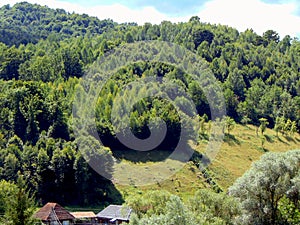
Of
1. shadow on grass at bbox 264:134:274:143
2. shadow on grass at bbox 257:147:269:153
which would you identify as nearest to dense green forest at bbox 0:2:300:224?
shadow on grass at bbox 264:134:274:143

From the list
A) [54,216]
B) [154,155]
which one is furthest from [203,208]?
[154,155]

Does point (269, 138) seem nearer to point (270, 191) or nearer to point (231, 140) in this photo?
point (231, 140)

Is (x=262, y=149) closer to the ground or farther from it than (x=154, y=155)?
farther from it

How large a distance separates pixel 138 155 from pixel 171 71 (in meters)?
46.3

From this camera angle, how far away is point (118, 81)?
355ft

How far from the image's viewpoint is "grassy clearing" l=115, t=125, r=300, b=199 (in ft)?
227

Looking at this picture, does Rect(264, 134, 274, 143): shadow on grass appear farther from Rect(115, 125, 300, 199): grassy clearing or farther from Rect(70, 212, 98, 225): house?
Rect(70, 212, 98, 225): house

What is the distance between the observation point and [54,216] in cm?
5266

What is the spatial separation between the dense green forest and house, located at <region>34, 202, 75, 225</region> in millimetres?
5053

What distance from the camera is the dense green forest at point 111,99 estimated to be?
215 ft

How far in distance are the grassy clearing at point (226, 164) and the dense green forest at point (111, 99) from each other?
9.47 feet

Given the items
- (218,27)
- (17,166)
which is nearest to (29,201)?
(17,166)

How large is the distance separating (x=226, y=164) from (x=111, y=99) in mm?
24795

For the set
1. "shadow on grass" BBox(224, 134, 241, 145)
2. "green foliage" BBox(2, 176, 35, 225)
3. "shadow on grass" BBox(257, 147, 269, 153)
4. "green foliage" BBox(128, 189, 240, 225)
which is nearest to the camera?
"green foliage" BBox(2, 176, 35, 225)
